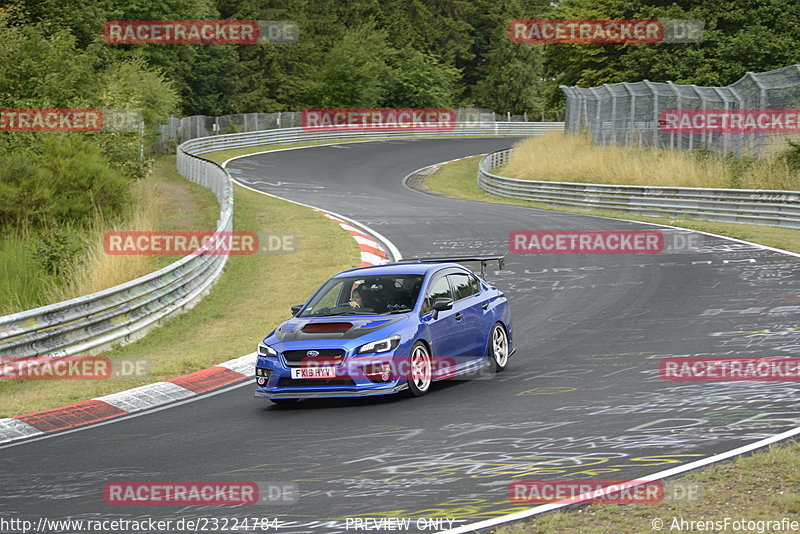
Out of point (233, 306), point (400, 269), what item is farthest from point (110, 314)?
point (400, 269)

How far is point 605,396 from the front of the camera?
1036 cm

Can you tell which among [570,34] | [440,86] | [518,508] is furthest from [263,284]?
[440,86]

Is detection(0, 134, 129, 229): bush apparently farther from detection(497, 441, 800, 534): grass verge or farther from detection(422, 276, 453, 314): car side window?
detection(497, 441, 800, 534): grass verge

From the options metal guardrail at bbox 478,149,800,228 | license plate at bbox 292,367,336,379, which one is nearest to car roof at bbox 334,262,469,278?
license plate at bbox 292,367,336,379

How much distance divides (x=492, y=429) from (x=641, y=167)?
2737 cm

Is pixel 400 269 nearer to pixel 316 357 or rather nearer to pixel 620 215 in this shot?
pixel 316 357

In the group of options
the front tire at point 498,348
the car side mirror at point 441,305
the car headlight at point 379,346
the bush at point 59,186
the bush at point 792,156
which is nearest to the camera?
the car headlight at point 379,346

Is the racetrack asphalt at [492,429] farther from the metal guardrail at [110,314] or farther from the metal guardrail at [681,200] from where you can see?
the metal guardrail at [681,200]

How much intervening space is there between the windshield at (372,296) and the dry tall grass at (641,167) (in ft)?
66.1

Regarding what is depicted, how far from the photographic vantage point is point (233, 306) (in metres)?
18.6

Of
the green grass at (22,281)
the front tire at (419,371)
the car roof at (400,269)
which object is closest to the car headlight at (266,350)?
the front tire at (419,371)

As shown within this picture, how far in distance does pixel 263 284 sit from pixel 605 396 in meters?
11.5

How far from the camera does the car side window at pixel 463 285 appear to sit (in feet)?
40.4

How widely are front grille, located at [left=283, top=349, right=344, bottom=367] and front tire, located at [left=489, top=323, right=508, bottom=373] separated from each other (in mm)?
2362
